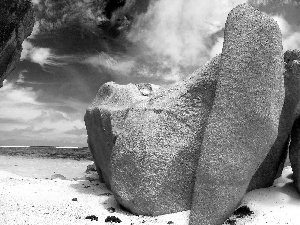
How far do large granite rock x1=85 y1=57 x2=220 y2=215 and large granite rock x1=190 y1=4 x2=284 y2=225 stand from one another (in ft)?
A: 1.72

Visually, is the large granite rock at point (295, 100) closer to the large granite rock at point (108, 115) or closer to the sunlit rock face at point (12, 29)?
the large granite rock at point (108, 115)

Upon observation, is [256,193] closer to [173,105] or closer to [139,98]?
[173,105]

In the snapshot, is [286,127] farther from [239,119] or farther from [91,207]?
[91,207]

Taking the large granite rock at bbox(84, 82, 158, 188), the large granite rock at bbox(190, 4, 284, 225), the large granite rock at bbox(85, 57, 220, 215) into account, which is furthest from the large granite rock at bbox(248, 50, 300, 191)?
the large granite rock at bbox(84, 82, 158, 188)

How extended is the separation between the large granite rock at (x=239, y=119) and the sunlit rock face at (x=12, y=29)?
4738mm

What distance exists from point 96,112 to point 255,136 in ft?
18.2

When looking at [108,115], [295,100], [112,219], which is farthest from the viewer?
[108,115]

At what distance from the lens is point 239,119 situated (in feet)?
22.7

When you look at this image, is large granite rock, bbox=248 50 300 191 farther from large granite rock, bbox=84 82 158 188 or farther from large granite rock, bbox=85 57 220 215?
large granite rock, bbox=84 82 158 188

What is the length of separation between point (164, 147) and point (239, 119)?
1887 mm

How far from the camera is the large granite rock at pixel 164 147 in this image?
7.70 m

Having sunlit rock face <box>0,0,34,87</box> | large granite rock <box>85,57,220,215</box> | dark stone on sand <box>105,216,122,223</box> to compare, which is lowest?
dark stone on sand <box>105,216,122,223</box>

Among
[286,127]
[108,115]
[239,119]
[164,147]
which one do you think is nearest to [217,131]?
[239,119]

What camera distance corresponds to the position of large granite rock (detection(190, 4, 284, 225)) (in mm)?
6875
